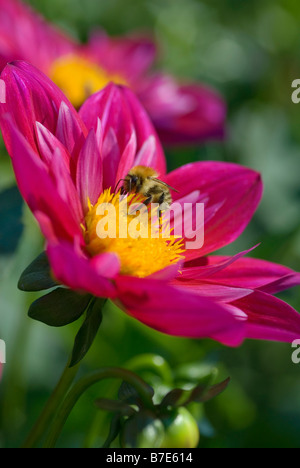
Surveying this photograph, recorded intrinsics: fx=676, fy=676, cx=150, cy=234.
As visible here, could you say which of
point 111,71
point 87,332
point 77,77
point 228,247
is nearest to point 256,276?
point 87,332

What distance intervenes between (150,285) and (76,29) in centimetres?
181

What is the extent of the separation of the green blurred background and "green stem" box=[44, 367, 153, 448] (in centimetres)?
22

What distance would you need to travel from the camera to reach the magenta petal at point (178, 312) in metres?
0.64

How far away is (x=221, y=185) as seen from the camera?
39.5 inches

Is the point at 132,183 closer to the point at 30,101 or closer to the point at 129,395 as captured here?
the point at 30,101

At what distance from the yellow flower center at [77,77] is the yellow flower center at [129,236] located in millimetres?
539

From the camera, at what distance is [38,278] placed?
75cm

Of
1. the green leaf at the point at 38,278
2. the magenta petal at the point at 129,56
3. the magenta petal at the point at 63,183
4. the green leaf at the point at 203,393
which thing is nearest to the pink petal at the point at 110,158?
the magenta petal at the point at 63,183

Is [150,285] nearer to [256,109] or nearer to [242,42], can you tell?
[256,109]

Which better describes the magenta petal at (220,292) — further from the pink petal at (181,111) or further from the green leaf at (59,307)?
the pink petal at (181,111)

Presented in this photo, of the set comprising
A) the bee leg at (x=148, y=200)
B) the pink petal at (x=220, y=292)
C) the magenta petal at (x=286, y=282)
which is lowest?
the magenta petal at (x=286, y=282)

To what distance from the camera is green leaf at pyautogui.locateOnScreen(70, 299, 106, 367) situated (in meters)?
0.72

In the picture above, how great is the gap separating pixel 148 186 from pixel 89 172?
9 centimetres
